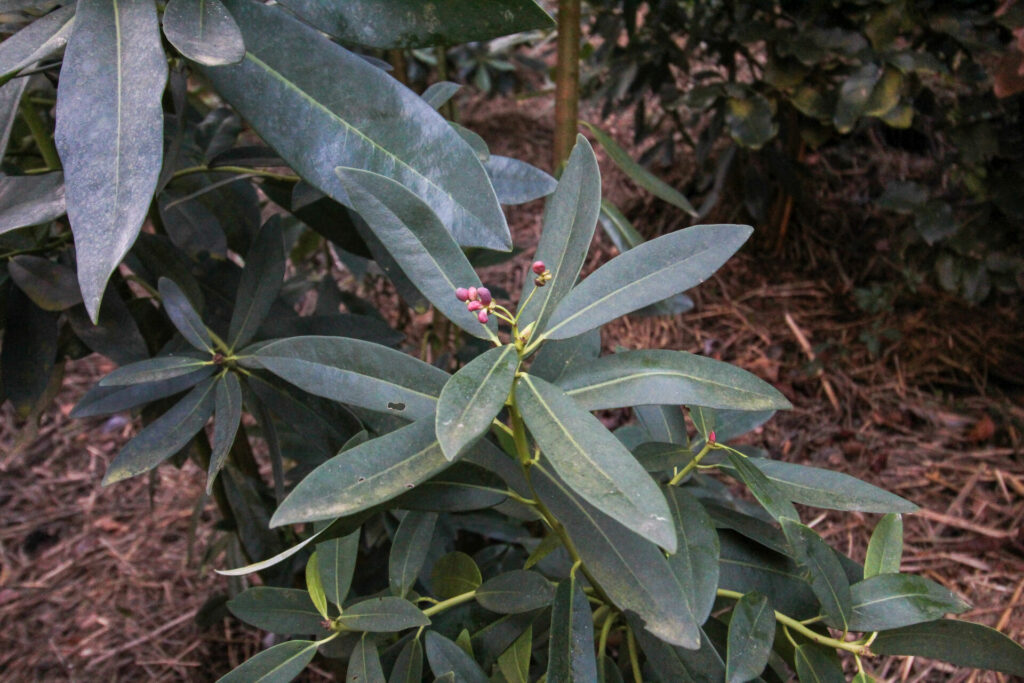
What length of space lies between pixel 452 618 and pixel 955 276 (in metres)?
1.30

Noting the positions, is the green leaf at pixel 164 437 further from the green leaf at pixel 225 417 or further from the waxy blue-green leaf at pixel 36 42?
the waxy blue-green leaf at pixel 36 42

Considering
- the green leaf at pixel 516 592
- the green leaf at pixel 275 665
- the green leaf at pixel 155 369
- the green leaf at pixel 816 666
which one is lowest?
the green leaf at pixel 275 665

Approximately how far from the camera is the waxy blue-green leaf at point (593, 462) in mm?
424

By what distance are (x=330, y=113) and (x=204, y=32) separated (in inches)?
4.4

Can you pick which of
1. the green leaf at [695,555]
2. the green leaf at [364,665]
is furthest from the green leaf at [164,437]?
the green leaf at [695,555]

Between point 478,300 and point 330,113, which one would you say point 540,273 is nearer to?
point 478,300

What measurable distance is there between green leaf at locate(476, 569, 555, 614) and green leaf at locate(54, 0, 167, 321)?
1.39 feet

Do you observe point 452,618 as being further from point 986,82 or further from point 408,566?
point 986,82

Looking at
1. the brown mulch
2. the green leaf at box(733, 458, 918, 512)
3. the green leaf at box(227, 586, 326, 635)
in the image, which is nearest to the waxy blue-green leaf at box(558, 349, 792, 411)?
the green leaf at box(733, 458, 918, 512)

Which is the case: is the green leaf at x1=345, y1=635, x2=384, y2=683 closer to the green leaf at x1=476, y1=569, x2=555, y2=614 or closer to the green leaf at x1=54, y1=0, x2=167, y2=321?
the green leaf at x1=476, y1=569, x2=555, y2=614

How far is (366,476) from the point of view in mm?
508

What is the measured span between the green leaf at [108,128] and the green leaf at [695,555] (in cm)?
45

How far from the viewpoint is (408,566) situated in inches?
29.8

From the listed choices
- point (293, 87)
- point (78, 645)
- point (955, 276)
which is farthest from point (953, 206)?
point (78, 645)
